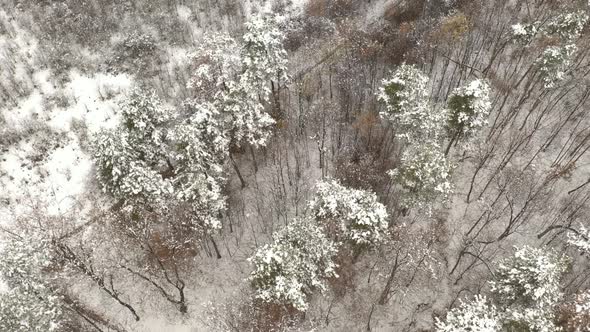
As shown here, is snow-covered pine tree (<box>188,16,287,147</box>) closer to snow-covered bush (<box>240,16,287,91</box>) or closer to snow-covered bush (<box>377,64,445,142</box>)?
snow-covered bush (<box>240,16,287,91</box>)

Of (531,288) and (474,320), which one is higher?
(531,288)

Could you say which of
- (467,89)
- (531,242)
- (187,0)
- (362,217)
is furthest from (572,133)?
(187,0)

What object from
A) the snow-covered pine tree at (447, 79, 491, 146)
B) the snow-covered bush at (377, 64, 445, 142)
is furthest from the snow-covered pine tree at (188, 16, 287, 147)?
the snow-covered pine tree at (447, 79, 491, 146)

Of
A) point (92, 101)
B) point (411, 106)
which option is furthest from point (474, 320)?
point (92, 101)

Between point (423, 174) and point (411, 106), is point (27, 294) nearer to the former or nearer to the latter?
point (423, 174)

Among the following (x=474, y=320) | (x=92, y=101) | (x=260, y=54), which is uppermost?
(x=92, y=101)

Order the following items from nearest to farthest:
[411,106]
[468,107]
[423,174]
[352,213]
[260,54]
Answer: [352,213] → [423,174] → [468,107] → [411,106] → [260,54]

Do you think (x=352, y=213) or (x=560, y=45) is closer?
(x=352, y=213)
